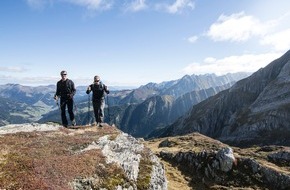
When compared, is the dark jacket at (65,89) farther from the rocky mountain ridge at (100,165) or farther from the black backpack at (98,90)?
the rocky mountain ridge at (100,165)

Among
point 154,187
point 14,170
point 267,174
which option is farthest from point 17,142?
point 267,174

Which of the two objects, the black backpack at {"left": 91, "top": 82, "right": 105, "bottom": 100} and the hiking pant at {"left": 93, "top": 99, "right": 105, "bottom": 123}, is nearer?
the black backpack at {"left": 91, "top": 82, "right": 105, "bottom": 100}

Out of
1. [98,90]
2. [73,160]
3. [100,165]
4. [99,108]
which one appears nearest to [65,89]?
[98,90]

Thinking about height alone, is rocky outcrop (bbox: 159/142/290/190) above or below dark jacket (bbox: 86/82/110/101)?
below

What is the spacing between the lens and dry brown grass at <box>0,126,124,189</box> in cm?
1817

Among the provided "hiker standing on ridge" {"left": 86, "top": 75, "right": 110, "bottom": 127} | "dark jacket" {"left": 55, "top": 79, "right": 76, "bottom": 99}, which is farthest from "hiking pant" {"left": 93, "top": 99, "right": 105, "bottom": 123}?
"dark jacket" {"left": 55, "top": 79, "right": 76, "bottom": 99}

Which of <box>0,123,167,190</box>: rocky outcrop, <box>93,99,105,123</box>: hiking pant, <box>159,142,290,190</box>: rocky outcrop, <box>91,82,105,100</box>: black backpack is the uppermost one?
<box>91,82,105,100</box>: black backpack

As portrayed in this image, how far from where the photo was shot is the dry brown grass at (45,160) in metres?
18.2

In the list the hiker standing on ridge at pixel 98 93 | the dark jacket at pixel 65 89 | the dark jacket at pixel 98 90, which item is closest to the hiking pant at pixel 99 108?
the hiker standing on ridge at pixel 98 93

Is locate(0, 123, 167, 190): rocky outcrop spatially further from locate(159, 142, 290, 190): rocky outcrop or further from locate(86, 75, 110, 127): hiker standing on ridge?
locate(159, 142, 290, 190): rocky outcrop

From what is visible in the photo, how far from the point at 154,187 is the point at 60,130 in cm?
1095

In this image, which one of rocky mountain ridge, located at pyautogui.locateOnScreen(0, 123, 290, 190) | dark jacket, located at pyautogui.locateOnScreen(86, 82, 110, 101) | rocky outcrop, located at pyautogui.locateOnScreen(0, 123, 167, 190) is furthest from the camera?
dark jacket, located at pyautogui.locateOnScreen(86, 82, 110, 101)

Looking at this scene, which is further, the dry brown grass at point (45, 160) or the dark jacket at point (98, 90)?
the dark jacket at point (98, 90)

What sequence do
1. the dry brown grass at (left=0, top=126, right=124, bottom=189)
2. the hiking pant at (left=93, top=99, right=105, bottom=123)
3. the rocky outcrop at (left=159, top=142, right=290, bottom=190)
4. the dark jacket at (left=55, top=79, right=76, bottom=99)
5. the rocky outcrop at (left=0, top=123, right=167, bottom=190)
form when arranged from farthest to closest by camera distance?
the rocky outcrop at (left=159, top=142, right=290, bottom=190) < the hiking pant at (left=93, top=99, right=105, bottom=123) < the dark jacket at (left=55, top=79, right=76, bottom=99) < the rocky outcrop at (left=0, top=123, right=167, bottom=190) < the dry brown grass at (left=0, top=126, right=124, bottom=189)
